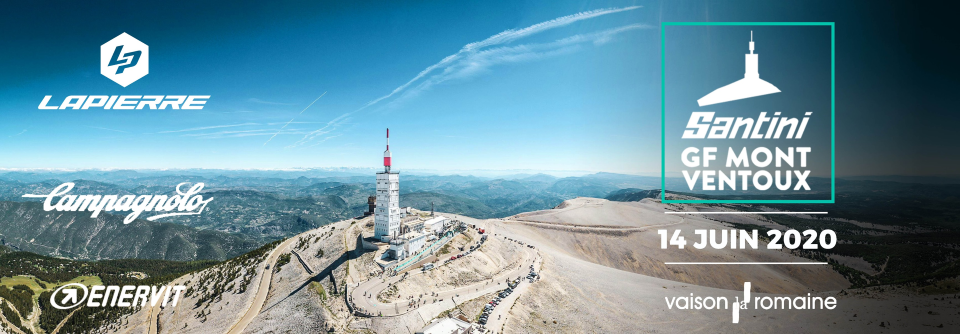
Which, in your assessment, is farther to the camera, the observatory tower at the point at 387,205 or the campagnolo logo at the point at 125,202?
the observatory tower at the point at 387,205

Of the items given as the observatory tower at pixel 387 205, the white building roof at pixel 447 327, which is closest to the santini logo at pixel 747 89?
the white building roof at pixel 447 327

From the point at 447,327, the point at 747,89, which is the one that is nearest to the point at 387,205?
the point at 447,327

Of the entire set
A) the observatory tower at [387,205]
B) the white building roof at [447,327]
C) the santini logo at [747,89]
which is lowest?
the white building roof at [447,327]

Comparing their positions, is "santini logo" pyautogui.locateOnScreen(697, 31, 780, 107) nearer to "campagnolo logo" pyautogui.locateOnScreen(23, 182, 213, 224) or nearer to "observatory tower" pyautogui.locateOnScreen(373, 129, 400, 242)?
"observatory tower" pyautogui.locateOnScreen(373, 129, 400, 242)

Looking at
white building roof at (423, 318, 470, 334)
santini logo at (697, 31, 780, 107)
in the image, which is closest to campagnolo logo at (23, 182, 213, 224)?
white building roof at (423, 318, 470, 334)

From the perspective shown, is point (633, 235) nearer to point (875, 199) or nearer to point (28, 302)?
point (875, 199)

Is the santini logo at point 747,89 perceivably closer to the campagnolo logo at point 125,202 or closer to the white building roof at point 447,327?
the white building roof at point 447,327
